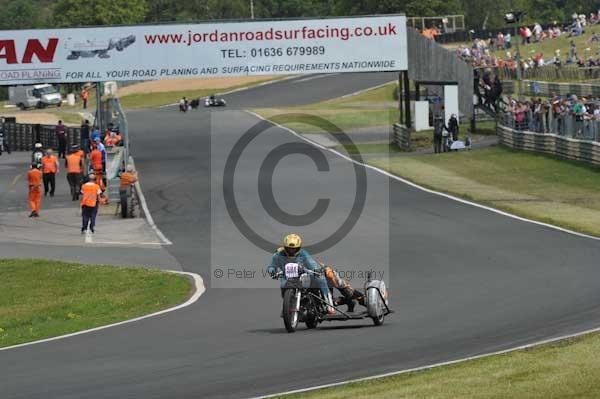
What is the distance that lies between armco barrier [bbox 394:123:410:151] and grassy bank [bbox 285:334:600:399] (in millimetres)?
39158

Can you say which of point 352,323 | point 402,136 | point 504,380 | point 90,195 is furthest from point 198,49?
point 504,380

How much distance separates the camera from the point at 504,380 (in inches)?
449

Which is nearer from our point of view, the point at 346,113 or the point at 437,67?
the point at 437,67

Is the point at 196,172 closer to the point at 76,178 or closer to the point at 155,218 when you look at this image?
the point at 76,178

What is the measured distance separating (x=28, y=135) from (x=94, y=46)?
15777mm

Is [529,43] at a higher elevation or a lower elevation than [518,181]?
higher

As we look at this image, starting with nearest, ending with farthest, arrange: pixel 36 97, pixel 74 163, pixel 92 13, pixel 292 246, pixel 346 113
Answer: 1. pixel 292 246
2. pixel 74 163
3. pixel 346 113
4. pixel 36 97
5. pixel 92 13

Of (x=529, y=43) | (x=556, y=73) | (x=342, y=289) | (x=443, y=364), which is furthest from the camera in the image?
(x=529, y=43)

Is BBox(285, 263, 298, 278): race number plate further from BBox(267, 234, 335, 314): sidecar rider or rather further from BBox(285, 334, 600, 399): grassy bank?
BBox(285, 334, 600, 399): grassy bank

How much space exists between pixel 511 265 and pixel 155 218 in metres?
13.7

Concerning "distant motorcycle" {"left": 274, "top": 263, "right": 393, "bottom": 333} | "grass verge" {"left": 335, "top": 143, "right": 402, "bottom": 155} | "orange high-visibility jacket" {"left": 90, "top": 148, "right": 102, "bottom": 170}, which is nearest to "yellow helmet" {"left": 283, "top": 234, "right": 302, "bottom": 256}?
"distant motorcycle" {"left": 274, "top": 263, "right": 393, "bottom": 333}

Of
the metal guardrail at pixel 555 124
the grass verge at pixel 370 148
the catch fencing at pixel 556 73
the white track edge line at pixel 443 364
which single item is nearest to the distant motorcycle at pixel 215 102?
the catch fencing at pixel 556 73

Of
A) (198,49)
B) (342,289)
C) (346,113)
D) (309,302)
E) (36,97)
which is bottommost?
(309,302)

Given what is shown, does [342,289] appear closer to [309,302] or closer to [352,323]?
[309,302]
